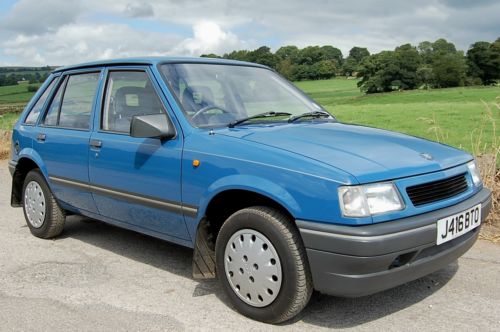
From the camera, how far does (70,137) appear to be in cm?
501

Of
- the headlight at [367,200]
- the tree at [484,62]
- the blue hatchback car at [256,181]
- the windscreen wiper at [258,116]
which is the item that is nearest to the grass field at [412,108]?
the windscreen wiper at [258,116]

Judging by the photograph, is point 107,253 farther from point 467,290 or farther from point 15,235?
point 467,290

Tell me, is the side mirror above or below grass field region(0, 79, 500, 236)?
above

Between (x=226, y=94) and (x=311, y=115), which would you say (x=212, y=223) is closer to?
(x=226, y=94)

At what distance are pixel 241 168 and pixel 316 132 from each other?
0.73m

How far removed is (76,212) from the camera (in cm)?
528

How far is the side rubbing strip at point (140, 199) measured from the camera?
3920 millimetres

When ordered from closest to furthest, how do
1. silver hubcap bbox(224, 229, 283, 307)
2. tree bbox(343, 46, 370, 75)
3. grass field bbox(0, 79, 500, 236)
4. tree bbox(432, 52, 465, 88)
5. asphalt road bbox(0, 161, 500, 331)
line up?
silver hubcap bbox(224, 229, 283, 307) < asphalt road bbox(0, 161, 500, 331) < grass field bbox(0, 79, 500, 236) < tree bbox(432, 52, 465, 88) < tree bbox(343, 46, 370, 75)

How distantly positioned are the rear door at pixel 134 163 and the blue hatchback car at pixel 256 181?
0.01 meters

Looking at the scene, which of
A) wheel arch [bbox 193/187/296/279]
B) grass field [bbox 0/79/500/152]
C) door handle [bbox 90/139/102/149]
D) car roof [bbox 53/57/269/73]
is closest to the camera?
wheel arch [bbox 193/187/296/279]

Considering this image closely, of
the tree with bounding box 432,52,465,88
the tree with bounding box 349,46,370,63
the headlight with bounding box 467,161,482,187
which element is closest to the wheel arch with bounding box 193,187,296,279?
the headlight with bounding box 467,161,482,187

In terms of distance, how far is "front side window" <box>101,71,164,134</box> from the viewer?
4363 millimetres

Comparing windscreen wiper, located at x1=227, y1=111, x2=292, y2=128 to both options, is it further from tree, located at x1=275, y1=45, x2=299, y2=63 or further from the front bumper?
tree, located at x1=275, y1=45, x2=299, y2=63

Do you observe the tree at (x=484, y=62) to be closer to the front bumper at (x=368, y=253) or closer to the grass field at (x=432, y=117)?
the grass field at (x=432, y=117)
